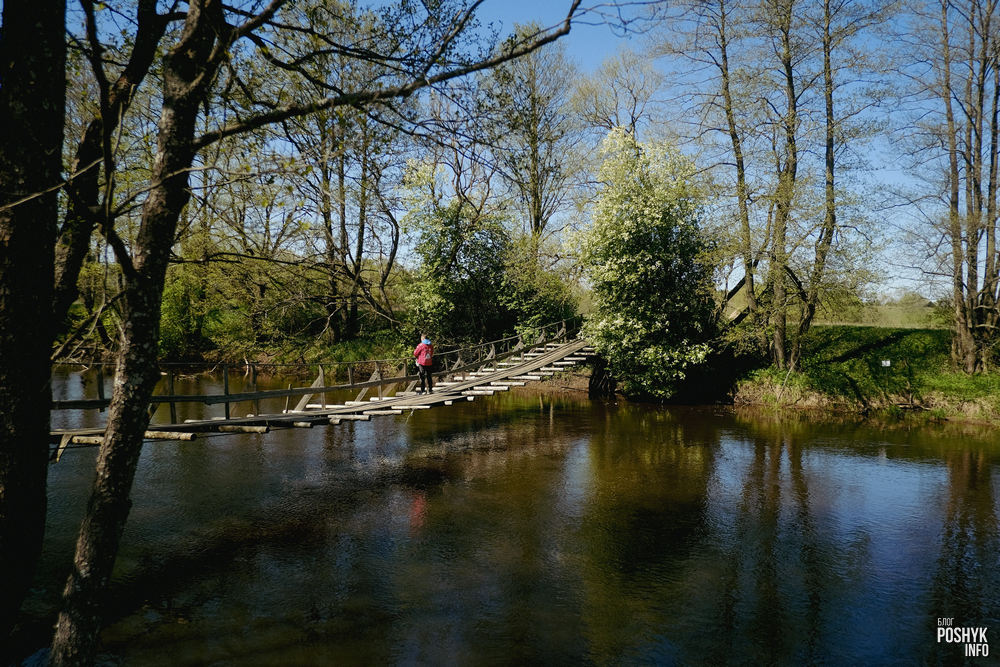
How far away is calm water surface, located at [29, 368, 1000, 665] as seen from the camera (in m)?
6.39

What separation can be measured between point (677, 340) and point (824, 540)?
482 inches

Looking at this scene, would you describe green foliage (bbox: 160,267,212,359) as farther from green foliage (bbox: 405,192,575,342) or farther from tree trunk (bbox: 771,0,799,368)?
tree trunk (bbox: 771,0,799,368)

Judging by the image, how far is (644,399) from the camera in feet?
75.9

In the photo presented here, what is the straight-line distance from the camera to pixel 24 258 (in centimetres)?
385

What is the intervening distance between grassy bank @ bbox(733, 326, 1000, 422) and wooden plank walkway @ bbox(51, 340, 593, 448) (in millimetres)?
7017

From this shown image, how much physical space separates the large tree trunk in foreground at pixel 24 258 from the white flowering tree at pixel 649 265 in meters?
17.8

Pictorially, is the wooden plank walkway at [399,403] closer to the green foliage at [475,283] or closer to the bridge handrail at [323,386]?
the bridge handrail at [323,386]

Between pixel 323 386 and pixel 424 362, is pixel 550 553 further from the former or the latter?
pixel 424 362

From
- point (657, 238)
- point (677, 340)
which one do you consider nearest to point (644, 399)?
point (677, 340)

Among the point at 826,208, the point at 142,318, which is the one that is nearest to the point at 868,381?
the point at 826,208

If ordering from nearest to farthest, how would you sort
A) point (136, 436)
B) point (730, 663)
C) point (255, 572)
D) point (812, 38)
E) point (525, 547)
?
point (136, 436) → point (730, 663) → point (255, 572) → point (525, 547) → point (812, 38)

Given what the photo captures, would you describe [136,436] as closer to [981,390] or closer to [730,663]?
[730,663]

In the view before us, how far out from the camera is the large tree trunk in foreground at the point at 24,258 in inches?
148

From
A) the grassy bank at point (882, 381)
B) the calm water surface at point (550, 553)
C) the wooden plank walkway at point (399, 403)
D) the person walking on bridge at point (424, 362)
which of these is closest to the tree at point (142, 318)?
the calm water surface at point (550, 553)
